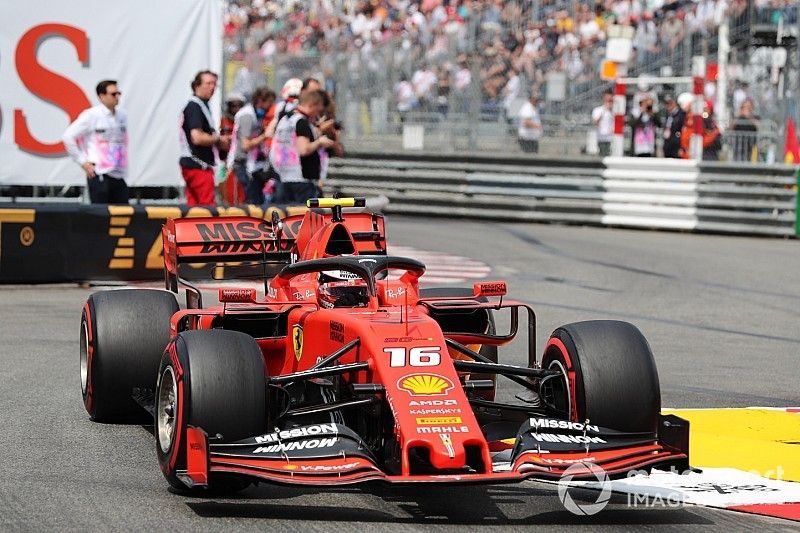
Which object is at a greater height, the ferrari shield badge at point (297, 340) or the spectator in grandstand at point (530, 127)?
the spectator in grandstand at point (530, 127)

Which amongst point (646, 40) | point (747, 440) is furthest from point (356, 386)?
point (646, 40)

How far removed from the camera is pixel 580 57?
2227cm

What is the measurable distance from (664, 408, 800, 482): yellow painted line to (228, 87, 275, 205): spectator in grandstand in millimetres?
9766

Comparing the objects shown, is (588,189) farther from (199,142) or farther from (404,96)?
(199,142)

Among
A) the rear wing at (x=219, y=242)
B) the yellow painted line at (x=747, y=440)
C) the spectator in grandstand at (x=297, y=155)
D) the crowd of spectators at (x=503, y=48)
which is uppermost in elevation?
the crowd of spectators at (x=503, y=48)

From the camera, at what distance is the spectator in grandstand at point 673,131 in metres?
22.1

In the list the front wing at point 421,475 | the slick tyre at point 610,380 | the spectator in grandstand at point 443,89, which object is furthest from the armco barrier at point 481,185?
the front wing at point 421,475

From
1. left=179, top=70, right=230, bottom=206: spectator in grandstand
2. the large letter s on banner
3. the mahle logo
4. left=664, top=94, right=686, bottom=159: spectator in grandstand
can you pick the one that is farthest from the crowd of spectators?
the mahle logo

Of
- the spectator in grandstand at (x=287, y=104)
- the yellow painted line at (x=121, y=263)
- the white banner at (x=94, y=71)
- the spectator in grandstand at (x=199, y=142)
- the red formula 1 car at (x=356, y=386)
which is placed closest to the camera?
the red formula 1 car at (x=356, y=386)

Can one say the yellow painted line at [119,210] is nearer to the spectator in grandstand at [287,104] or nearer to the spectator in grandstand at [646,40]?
the spectator in grandstand at [287,104]

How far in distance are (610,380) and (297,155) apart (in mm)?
9493

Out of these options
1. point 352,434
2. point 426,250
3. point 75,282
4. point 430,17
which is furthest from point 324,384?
point 430,17

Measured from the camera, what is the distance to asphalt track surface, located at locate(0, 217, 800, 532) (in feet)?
18.6

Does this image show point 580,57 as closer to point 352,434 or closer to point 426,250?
point 426,250
